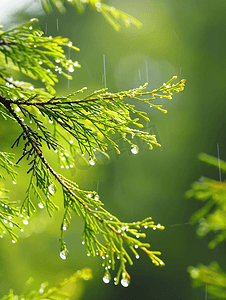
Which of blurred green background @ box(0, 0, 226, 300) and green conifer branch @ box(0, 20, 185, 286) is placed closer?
green conifer branch @ box(0, 20, 185, 286)

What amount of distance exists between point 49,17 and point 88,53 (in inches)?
94.5

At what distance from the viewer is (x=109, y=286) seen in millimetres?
9328

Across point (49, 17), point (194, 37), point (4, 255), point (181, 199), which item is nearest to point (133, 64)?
A: point (194, 37)

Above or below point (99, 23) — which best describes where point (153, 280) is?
below

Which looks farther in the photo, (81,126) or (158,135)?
(158,135)

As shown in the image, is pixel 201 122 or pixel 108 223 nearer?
pixel 108 223

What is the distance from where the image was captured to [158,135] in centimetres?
1073

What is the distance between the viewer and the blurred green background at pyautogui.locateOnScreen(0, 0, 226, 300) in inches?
349

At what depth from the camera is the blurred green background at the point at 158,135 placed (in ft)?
29.1

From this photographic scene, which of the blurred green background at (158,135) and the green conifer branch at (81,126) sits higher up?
the green conifer branch at (81,126)

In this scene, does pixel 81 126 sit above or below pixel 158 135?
above

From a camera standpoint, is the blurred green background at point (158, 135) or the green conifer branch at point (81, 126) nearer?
the green conifer branch at point (81, 126)

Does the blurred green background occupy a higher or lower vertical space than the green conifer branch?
lower

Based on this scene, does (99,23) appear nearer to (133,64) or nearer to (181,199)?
(133,64)
